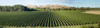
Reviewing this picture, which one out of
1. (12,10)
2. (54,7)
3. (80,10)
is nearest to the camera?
(54,7)

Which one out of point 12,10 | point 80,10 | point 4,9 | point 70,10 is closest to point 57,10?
point 70,10

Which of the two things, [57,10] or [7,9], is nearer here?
[57,10]

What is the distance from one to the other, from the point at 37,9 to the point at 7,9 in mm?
25325

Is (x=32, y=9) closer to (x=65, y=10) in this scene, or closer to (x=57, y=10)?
(x=57, y=10)

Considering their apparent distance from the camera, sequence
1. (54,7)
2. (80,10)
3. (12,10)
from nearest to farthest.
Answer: (54,7) → (80,10) → (12,10)

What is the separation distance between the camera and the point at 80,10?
85250mm

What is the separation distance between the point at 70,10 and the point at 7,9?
171 ft

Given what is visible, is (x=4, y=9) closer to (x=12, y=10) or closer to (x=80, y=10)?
(x=12, y=10)

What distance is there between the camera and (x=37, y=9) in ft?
310

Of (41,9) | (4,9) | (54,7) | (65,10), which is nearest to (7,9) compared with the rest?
(4,9)

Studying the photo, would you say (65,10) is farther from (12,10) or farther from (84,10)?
(12,10)

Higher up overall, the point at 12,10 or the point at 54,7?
the point at 54,7

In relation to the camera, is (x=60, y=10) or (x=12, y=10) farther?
(x=12, y=10)

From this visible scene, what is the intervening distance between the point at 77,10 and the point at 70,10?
206 inches
